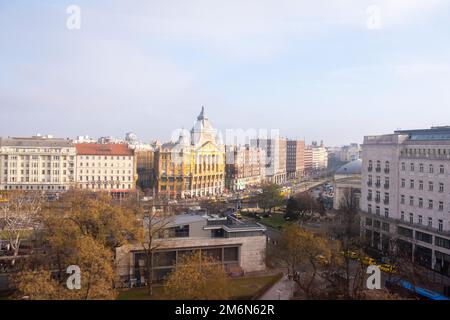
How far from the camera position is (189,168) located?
47.9 m

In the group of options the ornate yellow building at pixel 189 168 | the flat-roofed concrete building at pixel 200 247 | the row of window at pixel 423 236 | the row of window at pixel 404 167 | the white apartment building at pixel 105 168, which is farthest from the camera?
the ornate yellow building at pixel 189 168

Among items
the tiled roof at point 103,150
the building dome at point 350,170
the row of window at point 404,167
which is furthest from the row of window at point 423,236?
the tiled roof at point 103,150

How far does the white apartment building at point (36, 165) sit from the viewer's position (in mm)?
41969

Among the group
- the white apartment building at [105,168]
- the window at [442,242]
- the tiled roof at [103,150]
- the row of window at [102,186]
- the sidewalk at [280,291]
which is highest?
the tiled roof at [103,150]

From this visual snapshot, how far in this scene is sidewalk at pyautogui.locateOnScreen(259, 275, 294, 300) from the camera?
1495cm

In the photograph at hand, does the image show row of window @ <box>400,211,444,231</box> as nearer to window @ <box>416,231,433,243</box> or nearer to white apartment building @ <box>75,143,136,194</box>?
window @ <box>416,231,433,243</box>

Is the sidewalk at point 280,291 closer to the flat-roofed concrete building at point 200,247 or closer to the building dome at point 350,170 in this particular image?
the flat-roofed concrete building at point 200,247

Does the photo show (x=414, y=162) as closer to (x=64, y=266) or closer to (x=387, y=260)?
(x=387, y=260)

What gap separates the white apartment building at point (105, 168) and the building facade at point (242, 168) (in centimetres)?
1733

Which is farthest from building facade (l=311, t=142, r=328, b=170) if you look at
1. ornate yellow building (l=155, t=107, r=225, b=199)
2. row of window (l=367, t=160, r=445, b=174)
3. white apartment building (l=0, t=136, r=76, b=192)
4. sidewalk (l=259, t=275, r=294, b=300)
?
sidewalk (l=259, t=275, r=294, b=300)

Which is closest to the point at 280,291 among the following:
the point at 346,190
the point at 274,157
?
the point at 346,190

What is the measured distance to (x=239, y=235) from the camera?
1909cm

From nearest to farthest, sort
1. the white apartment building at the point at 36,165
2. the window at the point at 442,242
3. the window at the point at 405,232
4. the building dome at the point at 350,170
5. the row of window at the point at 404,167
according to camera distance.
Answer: the window at the point at 442,242 → the row of window at the point at 404,167 → the window at the point at 405,232 → the white apartment building at the point at 36,165 → the building dome at the point at 350,170

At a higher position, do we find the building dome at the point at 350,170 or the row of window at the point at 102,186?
the building dome at the point at 350,170
